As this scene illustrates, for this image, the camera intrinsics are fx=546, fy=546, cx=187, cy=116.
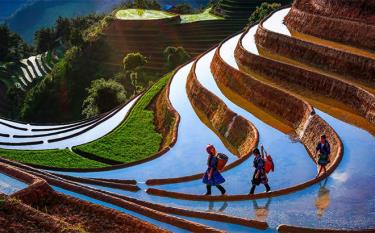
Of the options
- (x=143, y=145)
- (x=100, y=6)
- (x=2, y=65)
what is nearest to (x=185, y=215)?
(x=143, y=145)

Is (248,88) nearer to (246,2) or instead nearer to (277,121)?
(277,121)

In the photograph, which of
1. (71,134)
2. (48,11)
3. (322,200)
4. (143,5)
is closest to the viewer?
(322,200)

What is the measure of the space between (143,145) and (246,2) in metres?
46.6

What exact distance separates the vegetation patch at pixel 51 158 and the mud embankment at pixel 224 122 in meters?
4.62

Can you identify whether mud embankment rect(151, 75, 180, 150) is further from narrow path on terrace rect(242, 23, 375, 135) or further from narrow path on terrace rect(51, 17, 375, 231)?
narrow path on terrace rect(51, 17, 375, 231)

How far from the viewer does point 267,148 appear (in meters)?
16.7

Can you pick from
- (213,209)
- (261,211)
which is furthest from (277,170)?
(213,209)

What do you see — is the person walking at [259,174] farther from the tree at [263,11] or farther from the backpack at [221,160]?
the tree at [263,11]

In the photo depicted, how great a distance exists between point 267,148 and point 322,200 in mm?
4573

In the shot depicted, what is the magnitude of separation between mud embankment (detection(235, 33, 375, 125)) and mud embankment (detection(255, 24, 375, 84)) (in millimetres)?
1348

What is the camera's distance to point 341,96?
64.4ft

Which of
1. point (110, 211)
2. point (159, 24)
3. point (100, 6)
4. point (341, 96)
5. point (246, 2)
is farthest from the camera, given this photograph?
point (100, 6)

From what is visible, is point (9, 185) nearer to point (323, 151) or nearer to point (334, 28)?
point (323, 151)

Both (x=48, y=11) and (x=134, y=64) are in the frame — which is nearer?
(x=134, y=64)
